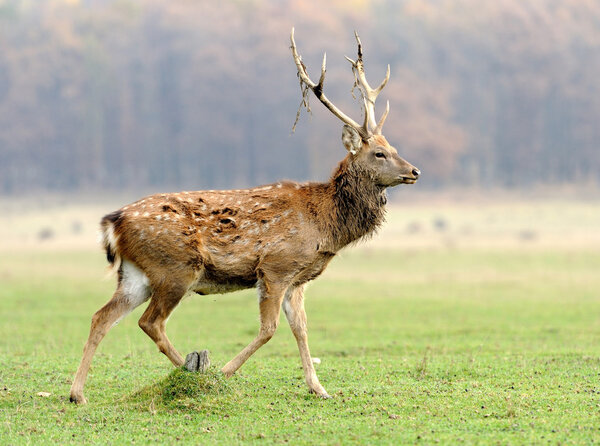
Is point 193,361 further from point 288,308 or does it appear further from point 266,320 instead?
point 288,308

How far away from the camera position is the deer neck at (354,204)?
10453mm

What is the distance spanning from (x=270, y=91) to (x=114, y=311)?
58.7 meters

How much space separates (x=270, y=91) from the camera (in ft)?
221

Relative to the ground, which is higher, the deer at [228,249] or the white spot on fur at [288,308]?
the deer at [228,249]

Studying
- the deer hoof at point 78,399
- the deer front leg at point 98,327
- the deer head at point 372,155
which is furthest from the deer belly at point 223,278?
the deer head at point 372,155

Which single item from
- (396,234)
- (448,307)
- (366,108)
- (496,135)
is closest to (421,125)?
(496,135)

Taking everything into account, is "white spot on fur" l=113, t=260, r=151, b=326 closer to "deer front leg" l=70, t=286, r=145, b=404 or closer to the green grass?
"deer front leg" l=70, t=286, r=145, b=404

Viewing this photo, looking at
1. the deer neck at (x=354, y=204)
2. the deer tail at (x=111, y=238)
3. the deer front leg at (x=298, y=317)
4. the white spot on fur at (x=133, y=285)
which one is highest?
the deer neck at (x=354, y=204)

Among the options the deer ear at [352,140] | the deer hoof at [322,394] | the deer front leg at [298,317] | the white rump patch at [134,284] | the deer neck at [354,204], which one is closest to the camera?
the deer hoof at [322,394]

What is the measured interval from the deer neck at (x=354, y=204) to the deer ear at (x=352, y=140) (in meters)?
0.16

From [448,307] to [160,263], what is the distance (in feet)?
41.3

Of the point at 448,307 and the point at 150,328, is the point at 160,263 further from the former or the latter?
the point at 448,307

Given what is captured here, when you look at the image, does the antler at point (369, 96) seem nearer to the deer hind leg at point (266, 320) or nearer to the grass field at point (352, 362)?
the grass field at point (352, 362)

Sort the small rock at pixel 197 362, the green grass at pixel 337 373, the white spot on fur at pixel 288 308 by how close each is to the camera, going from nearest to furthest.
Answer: the green grass at pixel 337 373 < the small rock at pixel 197 362 < the white spot on fur at pixel 288 308
